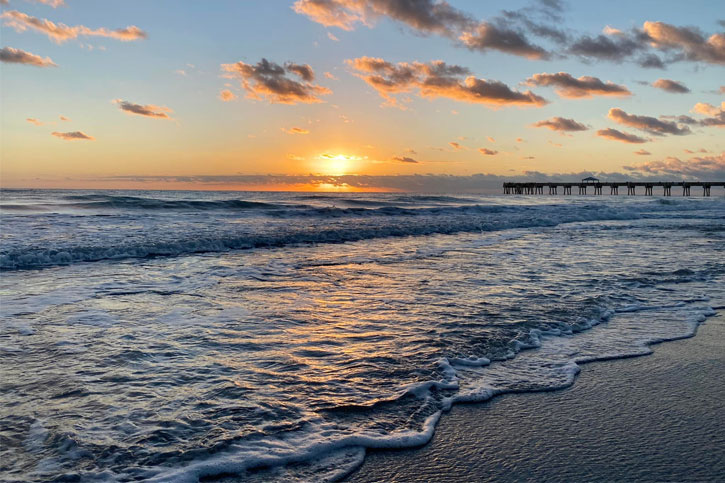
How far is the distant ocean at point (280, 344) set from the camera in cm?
276

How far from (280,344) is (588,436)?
2739mm

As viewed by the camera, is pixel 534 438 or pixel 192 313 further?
pixel 192 313

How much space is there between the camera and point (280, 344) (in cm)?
458

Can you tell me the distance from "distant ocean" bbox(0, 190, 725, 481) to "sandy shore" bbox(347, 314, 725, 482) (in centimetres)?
18

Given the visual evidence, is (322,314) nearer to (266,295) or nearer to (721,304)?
(266,295)

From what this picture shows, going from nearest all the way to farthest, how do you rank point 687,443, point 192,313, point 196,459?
point 196,459 < point 687,443 < point 192,313

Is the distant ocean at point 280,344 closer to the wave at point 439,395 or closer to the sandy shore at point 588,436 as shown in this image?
the wave at point 439,395

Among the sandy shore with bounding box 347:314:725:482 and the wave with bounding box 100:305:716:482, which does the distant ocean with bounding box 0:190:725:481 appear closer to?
the wave with bounding box 100:305:716:482

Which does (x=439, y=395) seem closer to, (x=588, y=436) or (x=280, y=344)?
(x=588, y=436)

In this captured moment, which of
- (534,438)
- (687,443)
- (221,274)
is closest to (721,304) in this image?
(687,443)

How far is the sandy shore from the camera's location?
8.30ft

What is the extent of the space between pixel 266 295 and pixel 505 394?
13.5 feet

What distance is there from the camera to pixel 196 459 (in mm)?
2600

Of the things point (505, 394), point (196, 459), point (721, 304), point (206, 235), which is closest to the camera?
→ point (196, 459)
